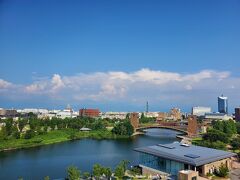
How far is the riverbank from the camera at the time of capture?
24.4 metres

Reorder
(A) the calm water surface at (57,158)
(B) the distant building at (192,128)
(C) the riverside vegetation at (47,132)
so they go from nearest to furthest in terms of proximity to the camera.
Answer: (A) the calm water surface at (57,158) → (C) the riverside vegetation at (47,132) → (B) the distant building at (192,128)

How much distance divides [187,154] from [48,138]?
1900 cm

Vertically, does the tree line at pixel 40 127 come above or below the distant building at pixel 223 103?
below

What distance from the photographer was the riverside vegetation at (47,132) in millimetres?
25859

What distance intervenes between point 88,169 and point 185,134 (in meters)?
20.2

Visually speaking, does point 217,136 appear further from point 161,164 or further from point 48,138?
point 48,138

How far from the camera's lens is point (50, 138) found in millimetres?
29328

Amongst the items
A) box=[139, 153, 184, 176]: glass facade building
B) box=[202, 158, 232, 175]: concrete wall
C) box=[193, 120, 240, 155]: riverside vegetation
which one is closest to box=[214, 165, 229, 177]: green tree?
box=[202, 158, 232, 175]: concrete wall

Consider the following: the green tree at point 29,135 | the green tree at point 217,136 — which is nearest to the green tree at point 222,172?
the green tree at point 217,136

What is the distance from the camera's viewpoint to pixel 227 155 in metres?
13.9

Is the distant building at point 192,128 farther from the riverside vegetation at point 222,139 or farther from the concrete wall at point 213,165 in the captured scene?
the concrete wall at point 213,165

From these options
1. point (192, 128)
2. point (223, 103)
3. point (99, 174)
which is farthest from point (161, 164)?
point (223, 103)

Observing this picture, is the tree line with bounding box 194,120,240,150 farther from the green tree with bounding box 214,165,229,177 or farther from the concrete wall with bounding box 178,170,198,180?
the concrete wall with bounding box 178,170,198,180

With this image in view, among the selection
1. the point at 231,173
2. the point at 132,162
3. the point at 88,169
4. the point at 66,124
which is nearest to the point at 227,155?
the point at 231,173
